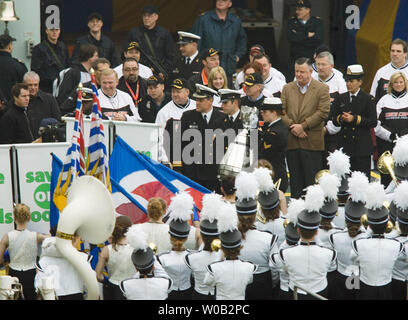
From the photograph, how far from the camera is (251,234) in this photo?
9.16 metres

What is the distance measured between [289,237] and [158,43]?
274 inches

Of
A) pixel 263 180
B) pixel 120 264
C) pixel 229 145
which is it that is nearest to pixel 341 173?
pixel 263 180

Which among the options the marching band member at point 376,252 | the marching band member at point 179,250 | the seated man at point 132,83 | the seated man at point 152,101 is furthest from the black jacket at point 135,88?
the marching band member at point 376,252

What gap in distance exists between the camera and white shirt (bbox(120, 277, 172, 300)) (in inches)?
327

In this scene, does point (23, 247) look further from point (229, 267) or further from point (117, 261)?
point (229, 267)

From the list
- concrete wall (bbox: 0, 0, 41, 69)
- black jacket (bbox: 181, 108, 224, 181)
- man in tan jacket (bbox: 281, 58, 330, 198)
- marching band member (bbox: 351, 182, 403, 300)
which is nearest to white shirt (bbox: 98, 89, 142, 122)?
black jacket (bbox: 181, 108, 224, 181)

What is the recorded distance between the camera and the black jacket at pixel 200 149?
1210 cm

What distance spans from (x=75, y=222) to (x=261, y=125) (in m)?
4.92

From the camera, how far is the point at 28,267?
9.89 meters

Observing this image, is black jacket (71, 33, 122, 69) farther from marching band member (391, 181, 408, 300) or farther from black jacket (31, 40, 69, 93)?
marching band member (391, 181, 408, 300)

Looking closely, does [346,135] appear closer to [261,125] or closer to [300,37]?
[261,125]

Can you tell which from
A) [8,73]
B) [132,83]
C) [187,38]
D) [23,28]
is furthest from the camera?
[23,28]

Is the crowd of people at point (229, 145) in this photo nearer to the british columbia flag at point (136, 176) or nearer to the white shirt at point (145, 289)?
the white shirt at point (145, 289)
